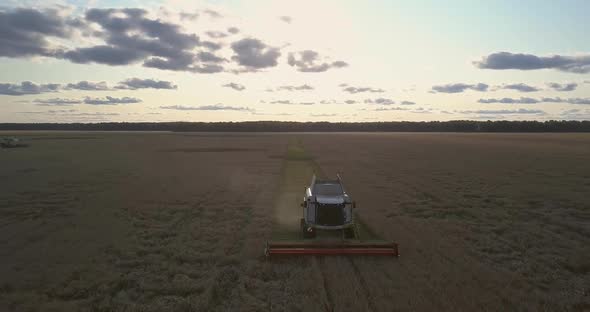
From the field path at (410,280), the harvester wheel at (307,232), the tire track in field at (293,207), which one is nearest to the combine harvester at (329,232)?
the harvester wheel at (307,232)

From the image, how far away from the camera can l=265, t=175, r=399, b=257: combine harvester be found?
40.7ft

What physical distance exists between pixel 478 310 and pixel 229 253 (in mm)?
7729

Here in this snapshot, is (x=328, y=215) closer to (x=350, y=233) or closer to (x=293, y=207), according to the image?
(x=350, y=233)

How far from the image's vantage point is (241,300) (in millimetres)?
9586

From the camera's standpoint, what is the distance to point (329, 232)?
1496 cm

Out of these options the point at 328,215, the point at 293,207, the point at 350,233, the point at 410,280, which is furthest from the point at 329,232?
the point at 293,207

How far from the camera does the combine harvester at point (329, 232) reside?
12398mm

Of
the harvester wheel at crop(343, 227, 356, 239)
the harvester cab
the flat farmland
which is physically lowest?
the flat farmland

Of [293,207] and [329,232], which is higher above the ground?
[329,232]

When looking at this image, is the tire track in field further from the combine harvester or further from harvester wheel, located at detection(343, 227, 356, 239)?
harvester wheel, located at detection(343, 227, 356, 239)

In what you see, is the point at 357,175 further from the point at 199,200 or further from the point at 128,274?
the point at 128,274

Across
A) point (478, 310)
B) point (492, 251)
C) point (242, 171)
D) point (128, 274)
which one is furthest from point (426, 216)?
point (242, 171)

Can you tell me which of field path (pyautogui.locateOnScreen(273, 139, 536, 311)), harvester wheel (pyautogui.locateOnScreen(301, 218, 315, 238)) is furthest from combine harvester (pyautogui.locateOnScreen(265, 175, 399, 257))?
field path (pyautogui.locateOnScreen(273, 139, 536, 311))

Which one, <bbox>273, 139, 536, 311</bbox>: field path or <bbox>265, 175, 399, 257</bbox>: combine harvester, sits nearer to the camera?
<bbox>273, 139, 536, 311</bbox>: field path
